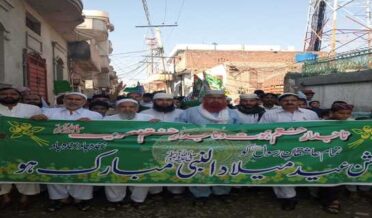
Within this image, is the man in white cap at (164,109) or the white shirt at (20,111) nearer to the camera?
the white shirt at (20,111)

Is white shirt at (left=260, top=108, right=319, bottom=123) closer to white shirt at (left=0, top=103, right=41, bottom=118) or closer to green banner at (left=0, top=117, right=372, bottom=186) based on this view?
green banner at (left=0, top=117, right=372, bottom=186)

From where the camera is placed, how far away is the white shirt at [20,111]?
18.3 ft

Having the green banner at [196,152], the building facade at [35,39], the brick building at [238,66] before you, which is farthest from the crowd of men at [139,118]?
the brick building at [238,66]

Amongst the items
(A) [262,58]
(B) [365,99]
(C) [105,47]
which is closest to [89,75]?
(C) [105,47]

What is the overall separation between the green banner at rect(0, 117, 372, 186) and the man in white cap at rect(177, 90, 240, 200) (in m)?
0.36

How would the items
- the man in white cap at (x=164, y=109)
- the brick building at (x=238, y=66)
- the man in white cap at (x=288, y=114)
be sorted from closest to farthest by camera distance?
1. the man in white cap at (x=288, y=114)
2. the man in white cap at (x=164, y=109)
3. the brick building at (x=238, y=66)

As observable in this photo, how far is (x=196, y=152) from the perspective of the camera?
5.47 meters

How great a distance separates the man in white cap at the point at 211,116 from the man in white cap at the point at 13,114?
6.72 ft

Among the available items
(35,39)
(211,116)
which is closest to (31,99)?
(211,116)

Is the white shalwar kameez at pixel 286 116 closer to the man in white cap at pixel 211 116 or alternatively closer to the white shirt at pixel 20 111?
the man in white cap at pixel 211 116

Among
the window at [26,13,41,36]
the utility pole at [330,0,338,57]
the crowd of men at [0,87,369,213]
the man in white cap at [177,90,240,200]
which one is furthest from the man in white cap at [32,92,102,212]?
the utility pole at [330,0,338,57]

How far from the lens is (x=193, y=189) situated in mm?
5762

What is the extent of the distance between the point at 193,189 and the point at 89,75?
24834mm

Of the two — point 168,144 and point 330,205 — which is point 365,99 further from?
point 168,144
